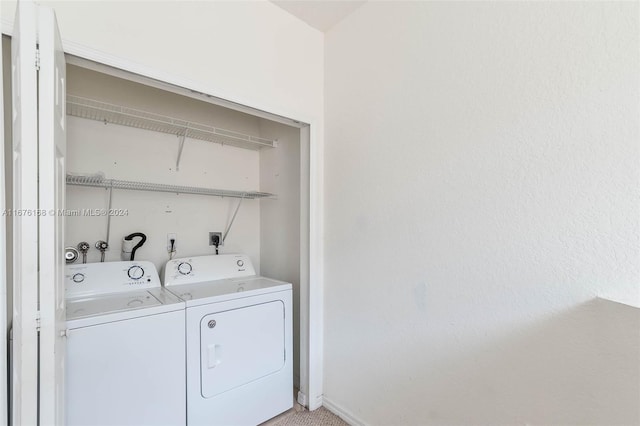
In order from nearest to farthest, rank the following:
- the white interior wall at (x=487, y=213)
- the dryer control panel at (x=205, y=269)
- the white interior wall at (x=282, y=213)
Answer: the white interior wall at (x=487, y=213), the dryer control panel at (x=205, y=269), the white interior wall at (x=282, y=213)

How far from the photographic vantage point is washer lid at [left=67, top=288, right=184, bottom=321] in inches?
57.4

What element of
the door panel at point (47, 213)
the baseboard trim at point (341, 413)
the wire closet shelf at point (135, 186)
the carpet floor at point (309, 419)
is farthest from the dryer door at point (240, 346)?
the wire closet shelf at point (135, 186)

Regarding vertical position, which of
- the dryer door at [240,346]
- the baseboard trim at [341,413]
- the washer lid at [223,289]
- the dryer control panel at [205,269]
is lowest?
the baseboard trim at [341,413]

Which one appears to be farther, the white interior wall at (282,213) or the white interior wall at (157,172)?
the white interior wall at (282,213)

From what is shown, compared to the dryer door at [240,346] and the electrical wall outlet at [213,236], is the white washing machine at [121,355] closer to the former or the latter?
the dryer door at [240,346]

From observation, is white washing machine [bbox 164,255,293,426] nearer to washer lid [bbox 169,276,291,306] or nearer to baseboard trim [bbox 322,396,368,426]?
washer lid [bbox 169,276,291,306]

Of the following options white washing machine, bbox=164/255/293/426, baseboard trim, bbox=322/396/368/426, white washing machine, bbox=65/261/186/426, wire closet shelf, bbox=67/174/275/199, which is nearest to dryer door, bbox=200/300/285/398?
white washing machine, bbox=164/255/293/426

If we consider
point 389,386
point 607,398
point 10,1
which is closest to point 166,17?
point 10,1

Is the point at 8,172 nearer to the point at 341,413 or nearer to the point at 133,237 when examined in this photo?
the point at 133,237

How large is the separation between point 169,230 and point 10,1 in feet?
5.12

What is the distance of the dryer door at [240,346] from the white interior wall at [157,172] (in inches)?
34.5

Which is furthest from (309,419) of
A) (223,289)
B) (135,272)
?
(135,272)

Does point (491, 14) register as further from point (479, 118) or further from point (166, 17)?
point (166, 17)

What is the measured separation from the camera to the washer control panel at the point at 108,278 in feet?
5.67
